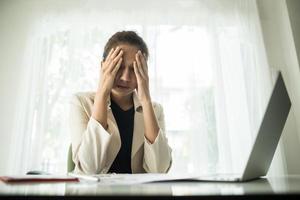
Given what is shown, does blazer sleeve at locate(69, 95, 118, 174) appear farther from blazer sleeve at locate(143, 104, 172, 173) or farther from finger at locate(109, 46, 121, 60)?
finger at locate(109, 46, 121, 60)

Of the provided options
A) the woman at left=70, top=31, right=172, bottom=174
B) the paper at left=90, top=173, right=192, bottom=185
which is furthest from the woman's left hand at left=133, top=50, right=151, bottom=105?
the paper at left=90, top=173, right=192, bottom=185

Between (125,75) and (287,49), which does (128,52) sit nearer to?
(125,75)

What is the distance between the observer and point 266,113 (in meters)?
0.44

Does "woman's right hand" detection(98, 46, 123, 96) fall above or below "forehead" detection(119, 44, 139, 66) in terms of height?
below

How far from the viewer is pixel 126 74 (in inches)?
40.8

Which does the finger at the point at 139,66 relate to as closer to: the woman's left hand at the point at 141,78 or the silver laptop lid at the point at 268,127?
the woman's left hand at the point at 141,78

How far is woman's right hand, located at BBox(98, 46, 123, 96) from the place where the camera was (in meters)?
0.99

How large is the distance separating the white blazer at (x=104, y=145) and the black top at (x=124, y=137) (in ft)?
0.07

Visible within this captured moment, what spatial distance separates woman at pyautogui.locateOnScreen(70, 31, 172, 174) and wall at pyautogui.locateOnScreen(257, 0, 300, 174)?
Result: 52.6 inches

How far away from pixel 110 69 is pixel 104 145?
308mm

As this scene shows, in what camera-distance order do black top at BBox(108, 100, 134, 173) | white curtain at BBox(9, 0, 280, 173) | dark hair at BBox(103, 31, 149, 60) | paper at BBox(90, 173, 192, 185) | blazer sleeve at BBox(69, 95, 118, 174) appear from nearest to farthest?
paper at BBox(90, 173, 192, 185), blazer sleeve at BBox(69, 95, 118, 174), black top at BBox(108, 100, 134, 173), dark hair at BBox(103, 31, 149, 60), white curtain at BBox(9, 0, 280, 173)

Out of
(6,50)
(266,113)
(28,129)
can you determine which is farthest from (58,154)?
(266,113)

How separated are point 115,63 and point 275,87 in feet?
2.19

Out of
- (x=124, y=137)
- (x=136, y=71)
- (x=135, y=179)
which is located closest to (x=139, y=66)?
(x=136, y=71)
